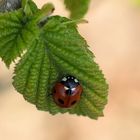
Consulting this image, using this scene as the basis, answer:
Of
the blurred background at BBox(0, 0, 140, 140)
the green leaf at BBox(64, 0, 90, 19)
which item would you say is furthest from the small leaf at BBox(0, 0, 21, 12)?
the blurred background at BBox(0, 0, 140, 140)

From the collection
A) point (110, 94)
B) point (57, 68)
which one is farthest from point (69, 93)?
point (110, 94)

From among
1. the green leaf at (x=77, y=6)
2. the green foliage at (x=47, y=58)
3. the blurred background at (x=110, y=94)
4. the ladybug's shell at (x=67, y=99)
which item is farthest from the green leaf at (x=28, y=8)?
the blurred background at (x=110, y=94)

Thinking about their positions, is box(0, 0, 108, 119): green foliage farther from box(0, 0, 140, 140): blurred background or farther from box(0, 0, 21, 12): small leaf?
box(0, 0, 140, 140): blurred background

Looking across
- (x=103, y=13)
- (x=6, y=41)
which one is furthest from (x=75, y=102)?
(x=103, y=13)

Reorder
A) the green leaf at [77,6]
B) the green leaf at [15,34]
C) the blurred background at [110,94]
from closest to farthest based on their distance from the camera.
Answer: the green leaf at [15,34] < the green leaf at [77,6] < the blurred background at [110,94]

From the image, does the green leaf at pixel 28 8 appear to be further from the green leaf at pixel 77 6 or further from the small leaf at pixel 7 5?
the green leaf at pixel 77 6

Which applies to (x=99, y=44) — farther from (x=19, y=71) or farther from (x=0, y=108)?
(x=19, y=71)
